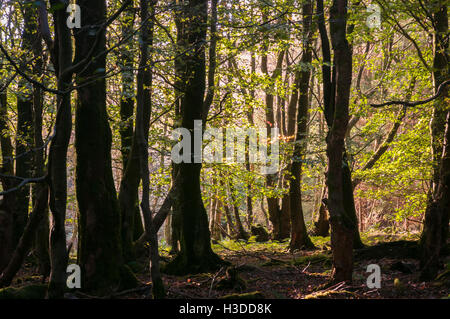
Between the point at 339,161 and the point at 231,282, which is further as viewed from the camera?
the point at 231,282

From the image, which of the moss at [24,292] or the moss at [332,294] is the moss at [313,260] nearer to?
the moss at [332,294]

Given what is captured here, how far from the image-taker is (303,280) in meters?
9.30

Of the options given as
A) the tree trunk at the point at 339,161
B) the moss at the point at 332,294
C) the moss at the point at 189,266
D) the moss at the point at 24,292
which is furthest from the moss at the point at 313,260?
the moss at the point at 24,292

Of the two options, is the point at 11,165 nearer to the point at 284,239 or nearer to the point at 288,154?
the point at 288,154

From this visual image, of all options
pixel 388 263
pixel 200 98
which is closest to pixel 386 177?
pixel 388 263

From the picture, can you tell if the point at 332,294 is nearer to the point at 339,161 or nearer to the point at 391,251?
the point at 339,161

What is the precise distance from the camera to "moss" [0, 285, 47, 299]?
6.85 m

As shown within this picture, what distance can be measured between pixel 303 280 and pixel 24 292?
19.3 feet

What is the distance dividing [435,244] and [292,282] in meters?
3.20

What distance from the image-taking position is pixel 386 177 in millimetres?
12828

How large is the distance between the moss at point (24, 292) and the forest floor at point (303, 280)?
1.53 meters

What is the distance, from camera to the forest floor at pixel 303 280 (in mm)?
6871

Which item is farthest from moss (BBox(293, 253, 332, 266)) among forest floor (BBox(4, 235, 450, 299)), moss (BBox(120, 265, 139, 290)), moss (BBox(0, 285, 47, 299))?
moss (BBox(0, 285, 47, 299))

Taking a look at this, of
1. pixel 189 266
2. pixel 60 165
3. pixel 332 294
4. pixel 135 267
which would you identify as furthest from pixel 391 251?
pixel 60 165
